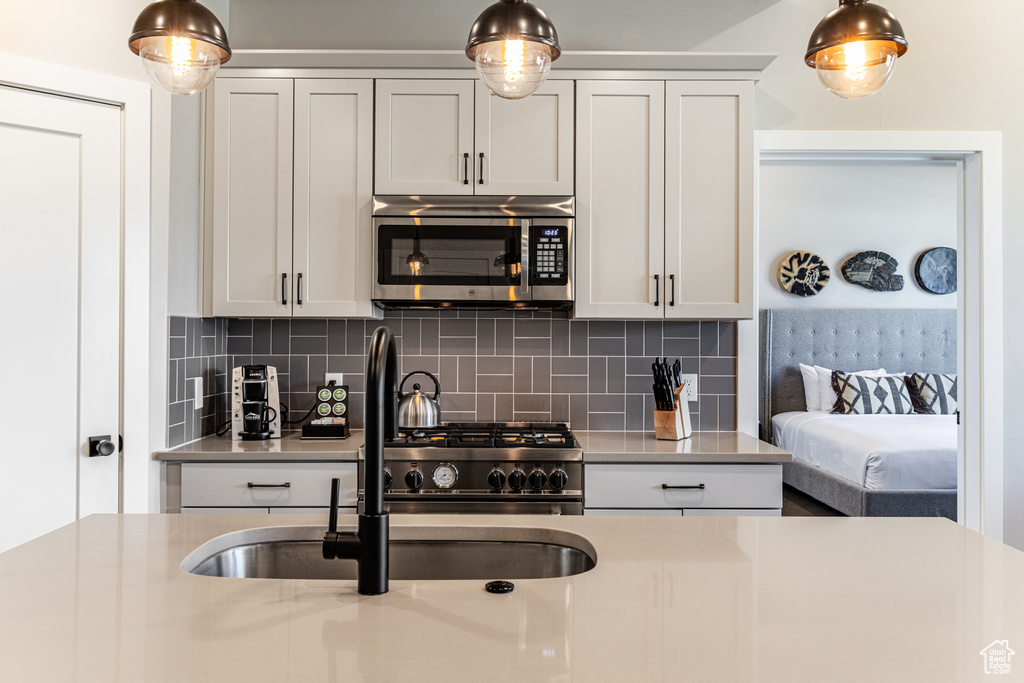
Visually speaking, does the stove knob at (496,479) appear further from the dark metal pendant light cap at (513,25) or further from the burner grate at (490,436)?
the dark metal pendant light cap at (513,25)

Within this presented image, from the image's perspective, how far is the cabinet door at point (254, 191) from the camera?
2.78m

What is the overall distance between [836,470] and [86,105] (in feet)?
14.2

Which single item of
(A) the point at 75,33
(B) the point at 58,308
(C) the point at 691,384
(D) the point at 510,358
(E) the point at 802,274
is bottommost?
(C) the point at 691,384

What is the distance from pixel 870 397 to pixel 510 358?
3.47 meters

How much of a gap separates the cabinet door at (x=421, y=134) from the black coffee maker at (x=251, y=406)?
3.03ft

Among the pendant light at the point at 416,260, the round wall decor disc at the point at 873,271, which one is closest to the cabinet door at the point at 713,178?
the pendant light at the point at 416,260

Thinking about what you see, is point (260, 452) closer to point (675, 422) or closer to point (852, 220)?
point (675, 422)

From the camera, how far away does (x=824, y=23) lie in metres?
1.39

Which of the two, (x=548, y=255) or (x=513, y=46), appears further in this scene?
(x=548, y=255)

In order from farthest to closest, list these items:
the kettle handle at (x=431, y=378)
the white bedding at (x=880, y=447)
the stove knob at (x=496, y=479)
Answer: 1. the white bedding at (x=880, y=447)
2. the kettle handle at (x=431, y=378)
3. the stove knob at (x=496, y=479)

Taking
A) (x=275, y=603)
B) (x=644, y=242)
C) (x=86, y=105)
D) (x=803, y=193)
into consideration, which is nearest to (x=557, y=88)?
(x=644, y=242)

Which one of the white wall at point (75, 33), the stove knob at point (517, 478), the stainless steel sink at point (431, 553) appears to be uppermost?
the white wall at point (75, 33)

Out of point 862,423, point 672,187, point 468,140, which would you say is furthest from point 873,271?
point 468,140

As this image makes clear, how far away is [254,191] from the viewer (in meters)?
2.79
